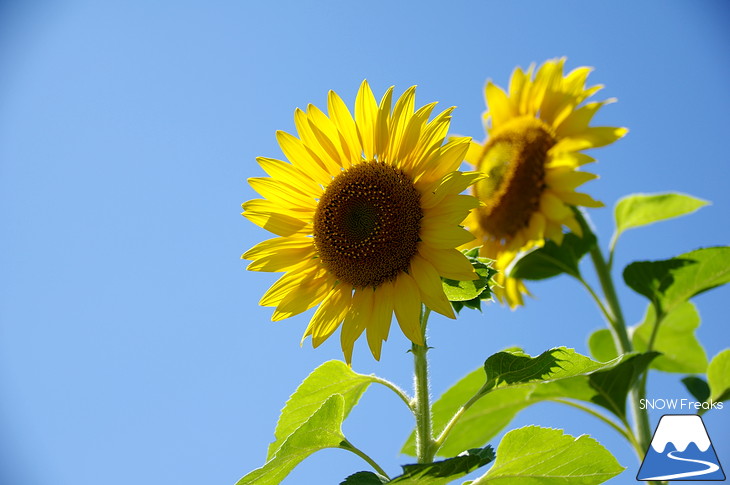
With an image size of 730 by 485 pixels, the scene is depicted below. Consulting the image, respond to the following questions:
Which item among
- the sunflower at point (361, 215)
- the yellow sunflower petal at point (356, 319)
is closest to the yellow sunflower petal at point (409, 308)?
the sunflower at point (361, 215)

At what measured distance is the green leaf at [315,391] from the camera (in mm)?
2330

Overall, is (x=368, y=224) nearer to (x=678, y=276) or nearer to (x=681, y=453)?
(x=681, y=453)

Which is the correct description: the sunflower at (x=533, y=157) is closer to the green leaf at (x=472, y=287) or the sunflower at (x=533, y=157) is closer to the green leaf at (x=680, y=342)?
the green leaf at (x=680, y=342)

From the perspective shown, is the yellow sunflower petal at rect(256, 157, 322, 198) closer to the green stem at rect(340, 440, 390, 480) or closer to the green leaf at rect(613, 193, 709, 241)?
the green stem at rect(340, 440, 390, 480)

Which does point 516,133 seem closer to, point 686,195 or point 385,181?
point 686,195

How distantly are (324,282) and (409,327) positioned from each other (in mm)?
402

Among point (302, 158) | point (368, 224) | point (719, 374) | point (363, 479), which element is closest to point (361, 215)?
point (368, 224)

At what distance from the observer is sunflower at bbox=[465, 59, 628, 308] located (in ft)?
10.8

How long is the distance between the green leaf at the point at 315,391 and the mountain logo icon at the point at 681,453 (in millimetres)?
1254

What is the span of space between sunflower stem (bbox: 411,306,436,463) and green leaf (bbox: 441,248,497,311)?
0.32ft

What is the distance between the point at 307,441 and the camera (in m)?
2.01

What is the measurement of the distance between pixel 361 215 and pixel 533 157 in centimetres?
146

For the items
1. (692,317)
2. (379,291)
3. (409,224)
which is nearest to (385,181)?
(409,224)

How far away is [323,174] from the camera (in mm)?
Answer: 2336
